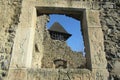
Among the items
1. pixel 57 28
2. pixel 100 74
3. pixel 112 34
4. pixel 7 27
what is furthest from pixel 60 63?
pixel 57 28

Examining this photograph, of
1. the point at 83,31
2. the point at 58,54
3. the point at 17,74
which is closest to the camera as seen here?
the point at 17,74

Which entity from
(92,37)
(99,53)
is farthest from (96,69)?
(92,37)

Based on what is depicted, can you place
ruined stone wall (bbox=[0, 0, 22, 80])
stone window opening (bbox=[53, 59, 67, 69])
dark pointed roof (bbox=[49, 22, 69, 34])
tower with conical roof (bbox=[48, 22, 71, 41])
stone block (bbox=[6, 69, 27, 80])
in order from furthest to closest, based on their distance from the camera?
dark pointed roof (bbox=[49, 22, 69, 34])
tower with conical roof (bbox=[48, 22, 71, 41])
stone window opening (bbox=[53, 59, 67, 69])
ruined stone wall (bbox=[0, 0, 22, 80])
stone block (bbox=[6, 69, 27, 80])

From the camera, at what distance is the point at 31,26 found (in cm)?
399

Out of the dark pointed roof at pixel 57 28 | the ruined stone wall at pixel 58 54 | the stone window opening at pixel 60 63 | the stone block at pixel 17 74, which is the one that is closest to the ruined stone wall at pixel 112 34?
the stone block at pixel 17 74

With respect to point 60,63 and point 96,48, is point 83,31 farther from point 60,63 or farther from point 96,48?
point 60,63

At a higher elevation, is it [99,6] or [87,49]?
[99,6]

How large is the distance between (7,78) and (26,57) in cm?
54

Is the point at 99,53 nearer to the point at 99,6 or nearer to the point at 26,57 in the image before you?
the point at 99,6

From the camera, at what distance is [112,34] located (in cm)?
407

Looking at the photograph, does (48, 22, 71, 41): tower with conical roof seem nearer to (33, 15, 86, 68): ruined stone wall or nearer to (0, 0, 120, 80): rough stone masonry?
(33, 15, 86, 68): ruined stone wall

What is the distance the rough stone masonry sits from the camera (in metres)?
3.51

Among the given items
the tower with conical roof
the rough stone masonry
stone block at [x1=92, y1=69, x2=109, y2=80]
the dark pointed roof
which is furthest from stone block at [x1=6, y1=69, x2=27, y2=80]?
the dark pointed roof

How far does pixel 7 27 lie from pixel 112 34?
7.63 ft
